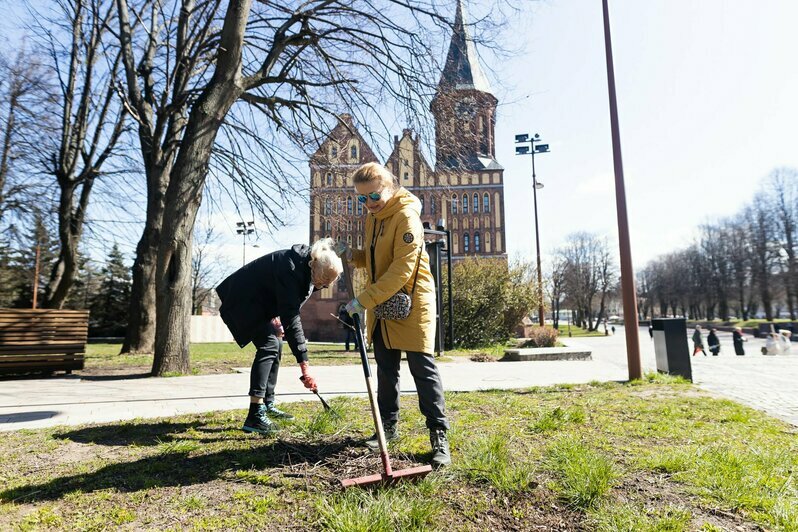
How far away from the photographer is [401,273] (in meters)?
3.02

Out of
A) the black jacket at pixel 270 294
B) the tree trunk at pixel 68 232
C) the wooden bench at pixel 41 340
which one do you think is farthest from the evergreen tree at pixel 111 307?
the black jacket at pixel 270 294

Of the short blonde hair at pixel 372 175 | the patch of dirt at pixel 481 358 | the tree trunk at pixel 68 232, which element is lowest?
the patch of dirt at pixel 481 358

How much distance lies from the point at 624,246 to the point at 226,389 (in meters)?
5.82

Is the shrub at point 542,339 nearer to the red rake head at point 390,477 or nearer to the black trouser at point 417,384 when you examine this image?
the black trouser at point 417,384

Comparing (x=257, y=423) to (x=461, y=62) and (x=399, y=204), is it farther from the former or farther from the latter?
(x=461, y=62)

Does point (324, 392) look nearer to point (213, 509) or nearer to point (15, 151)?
point (213, 509)

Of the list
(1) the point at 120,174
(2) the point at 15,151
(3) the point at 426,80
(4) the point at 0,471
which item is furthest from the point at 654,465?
(2) the point at 15,151

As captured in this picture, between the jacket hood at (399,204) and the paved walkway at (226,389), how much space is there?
2.82 m

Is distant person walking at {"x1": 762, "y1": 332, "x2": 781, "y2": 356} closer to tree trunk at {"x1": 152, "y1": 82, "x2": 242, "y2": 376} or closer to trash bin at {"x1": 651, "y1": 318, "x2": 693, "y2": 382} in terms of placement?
trash bin at {"x1": 651, "y1": 318, "x2": 693, "y2": 382}

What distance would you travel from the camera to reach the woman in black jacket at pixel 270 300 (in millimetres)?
3562

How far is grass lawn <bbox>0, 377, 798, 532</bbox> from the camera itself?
2.27m

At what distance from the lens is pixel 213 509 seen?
2.41 metres

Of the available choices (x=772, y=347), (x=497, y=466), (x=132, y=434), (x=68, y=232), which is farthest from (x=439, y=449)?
(x=772, y=347)

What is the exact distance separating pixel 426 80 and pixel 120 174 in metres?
11.7
